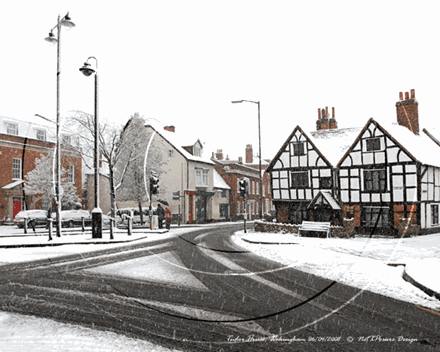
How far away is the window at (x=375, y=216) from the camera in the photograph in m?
26.6

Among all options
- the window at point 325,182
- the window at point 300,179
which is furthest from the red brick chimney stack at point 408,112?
the window at point 300,179

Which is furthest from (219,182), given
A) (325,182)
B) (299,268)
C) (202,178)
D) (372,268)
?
(372,268)

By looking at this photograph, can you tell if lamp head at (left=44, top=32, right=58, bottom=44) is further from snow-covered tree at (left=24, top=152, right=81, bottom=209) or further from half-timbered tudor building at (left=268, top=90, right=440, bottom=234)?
snow-covered tree at (left=24, top=152, right=81, bottom=209)

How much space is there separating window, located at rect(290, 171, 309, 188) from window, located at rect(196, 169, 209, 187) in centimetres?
1500

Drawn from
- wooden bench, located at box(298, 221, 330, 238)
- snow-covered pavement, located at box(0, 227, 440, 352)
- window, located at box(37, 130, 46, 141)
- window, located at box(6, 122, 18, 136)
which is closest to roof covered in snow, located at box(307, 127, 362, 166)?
wooden bench, located at box(298, 221, 330, 238)

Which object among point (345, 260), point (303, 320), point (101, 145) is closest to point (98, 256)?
point (345, 260)

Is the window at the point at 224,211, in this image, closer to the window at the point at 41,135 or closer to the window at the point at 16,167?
the window at the point at 41,135

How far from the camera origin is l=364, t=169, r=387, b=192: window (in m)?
26.8

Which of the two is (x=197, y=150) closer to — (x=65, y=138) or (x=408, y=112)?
(x=65, y=138)

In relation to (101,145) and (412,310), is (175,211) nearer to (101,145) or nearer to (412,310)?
(101,145)

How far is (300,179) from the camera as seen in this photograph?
1245 inches

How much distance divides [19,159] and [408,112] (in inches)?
1445

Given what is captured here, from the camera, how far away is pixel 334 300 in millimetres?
7438

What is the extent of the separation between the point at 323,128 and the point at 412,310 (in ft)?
101
